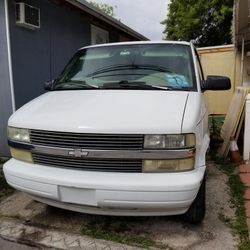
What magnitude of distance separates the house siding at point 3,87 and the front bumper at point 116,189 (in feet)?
9.17

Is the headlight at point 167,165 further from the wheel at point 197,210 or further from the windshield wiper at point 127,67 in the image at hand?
the windshield wiper at point 127,67

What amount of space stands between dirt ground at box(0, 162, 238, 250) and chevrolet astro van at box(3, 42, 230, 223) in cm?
18

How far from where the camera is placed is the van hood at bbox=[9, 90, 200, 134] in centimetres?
296

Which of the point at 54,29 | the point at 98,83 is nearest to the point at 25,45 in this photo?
the point at 54,29

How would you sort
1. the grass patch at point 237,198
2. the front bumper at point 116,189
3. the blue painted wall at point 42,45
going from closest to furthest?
the front bumper at point 116,189
the grass patch at point 237,198
the blue painted wall at point 42,45

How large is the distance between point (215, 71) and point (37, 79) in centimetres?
658

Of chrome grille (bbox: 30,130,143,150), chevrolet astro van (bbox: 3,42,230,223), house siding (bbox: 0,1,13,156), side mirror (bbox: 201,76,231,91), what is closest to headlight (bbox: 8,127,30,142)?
chevrolet astro van (bbox: 3,42,230,223)

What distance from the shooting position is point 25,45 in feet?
20.2

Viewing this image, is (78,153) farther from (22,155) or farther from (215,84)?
(215,84)

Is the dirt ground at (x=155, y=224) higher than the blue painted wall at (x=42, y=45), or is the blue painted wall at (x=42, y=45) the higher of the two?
the blue painted wall at (x=42, y=45)

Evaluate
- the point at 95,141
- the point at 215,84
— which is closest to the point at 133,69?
the point at 215,84

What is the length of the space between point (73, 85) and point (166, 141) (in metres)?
1.61

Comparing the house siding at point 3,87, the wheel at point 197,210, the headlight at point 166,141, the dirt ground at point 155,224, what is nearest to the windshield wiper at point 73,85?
the headlight at point 166,141

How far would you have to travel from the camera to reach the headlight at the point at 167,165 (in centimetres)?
297
